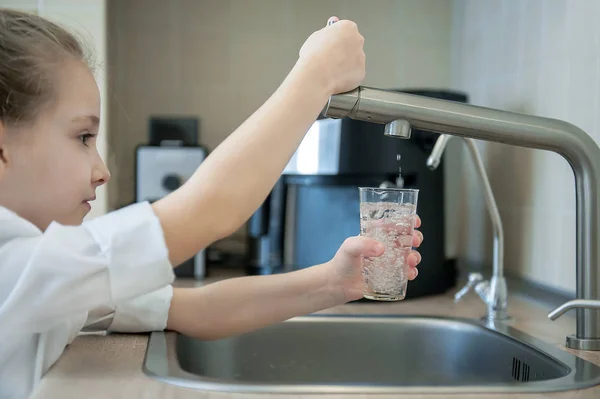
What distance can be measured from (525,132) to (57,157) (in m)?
0.57

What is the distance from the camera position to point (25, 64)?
2.51 feet

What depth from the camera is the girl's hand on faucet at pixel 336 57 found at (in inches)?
30.2

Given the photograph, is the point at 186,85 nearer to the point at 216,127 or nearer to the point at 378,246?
the point at 216,127

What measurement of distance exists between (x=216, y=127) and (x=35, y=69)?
112cm

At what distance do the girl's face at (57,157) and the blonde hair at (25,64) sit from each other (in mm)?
11

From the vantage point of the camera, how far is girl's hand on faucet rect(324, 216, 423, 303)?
80cm

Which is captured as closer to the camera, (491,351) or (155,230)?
(155,230)

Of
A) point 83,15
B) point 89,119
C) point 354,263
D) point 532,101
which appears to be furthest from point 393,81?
point 89,119

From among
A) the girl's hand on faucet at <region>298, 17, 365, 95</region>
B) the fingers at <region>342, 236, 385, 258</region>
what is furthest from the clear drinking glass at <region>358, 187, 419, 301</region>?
the girl's hand on faucet at <region>298, 17, 365, 95</region>

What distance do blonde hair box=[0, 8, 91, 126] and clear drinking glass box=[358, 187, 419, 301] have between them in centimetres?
39

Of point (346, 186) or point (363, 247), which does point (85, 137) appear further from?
point (346, 186)

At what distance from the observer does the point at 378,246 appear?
79 centimetres

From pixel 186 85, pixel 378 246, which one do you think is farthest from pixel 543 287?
pixel 186 85

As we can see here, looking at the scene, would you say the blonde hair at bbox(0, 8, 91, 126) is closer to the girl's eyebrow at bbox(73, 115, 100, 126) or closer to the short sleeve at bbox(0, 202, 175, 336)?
the girl's eyebrow at bbox(73, 115, 100, 126)
